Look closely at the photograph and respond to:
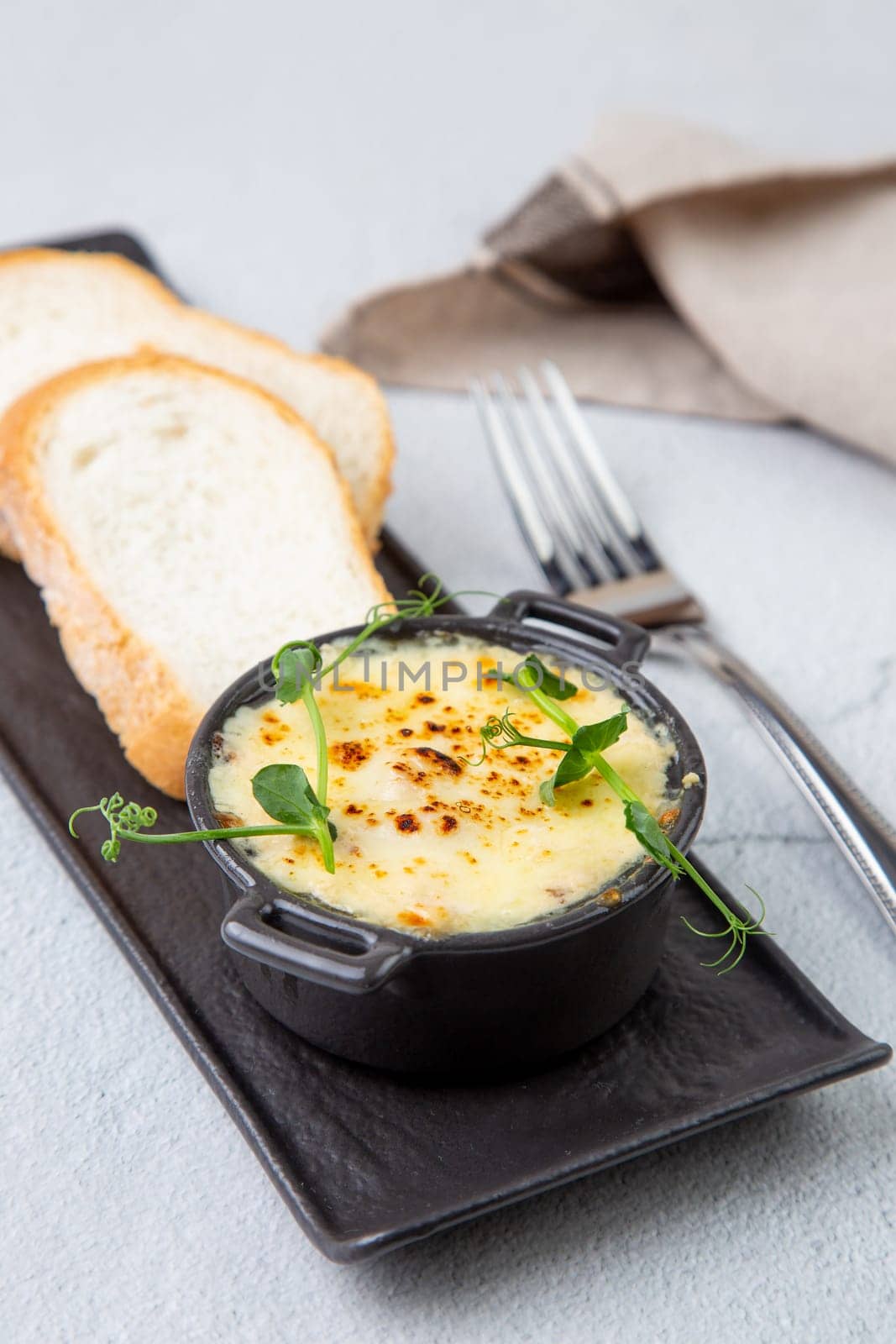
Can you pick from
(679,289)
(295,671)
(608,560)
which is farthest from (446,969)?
(679,289)

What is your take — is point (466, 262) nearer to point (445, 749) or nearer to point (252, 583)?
point (252, 583)

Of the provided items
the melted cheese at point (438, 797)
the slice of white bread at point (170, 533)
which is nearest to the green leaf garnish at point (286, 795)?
the melted cheese at point (438, 797)

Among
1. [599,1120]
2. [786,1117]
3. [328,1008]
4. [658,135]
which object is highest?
[658,135]

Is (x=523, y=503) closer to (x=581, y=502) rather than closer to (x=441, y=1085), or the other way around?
(x=581, y=502)

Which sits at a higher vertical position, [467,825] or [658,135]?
[658,135]

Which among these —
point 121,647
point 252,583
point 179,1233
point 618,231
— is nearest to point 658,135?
point 618,231

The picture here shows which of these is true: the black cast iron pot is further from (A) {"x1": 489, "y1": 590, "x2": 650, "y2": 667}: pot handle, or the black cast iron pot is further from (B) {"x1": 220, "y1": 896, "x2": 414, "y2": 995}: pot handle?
(A) {"x1": 489, "y1": 590, "x2": 650, "y2": 667}: pot handle
